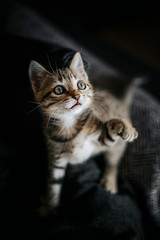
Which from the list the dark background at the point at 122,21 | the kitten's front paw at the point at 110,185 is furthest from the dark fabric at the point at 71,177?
the dark background at the point at 122,21

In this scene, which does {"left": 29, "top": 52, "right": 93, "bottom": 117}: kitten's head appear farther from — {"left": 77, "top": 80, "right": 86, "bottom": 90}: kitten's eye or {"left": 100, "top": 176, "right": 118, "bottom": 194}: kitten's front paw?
{"left": 100, "top": 176, "right": 118, "bottom": 194}: kitten's front paw

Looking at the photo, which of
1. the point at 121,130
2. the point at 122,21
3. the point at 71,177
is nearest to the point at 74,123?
the point at 121,130

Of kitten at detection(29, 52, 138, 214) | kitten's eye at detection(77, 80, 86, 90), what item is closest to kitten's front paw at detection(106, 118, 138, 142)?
kitten at detection(29, 52, 138, 214)

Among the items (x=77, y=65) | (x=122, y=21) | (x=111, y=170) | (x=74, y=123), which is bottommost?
(x=111, y=170)

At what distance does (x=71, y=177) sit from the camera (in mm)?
688

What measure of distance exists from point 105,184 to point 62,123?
0.31 meters

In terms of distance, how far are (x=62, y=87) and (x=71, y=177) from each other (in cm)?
37

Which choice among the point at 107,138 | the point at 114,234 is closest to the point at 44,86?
the point at 107,138

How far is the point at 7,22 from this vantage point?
0.83m

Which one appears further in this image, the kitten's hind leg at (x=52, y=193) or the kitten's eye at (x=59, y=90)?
the kitten's hind leg at (x=52, y=193)

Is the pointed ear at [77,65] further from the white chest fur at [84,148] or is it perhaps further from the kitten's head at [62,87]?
the white chest fur at [84,148]

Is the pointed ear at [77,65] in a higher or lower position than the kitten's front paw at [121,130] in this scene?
higher

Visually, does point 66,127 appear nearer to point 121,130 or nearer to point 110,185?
point 121,130

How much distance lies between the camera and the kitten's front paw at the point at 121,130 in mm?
493
